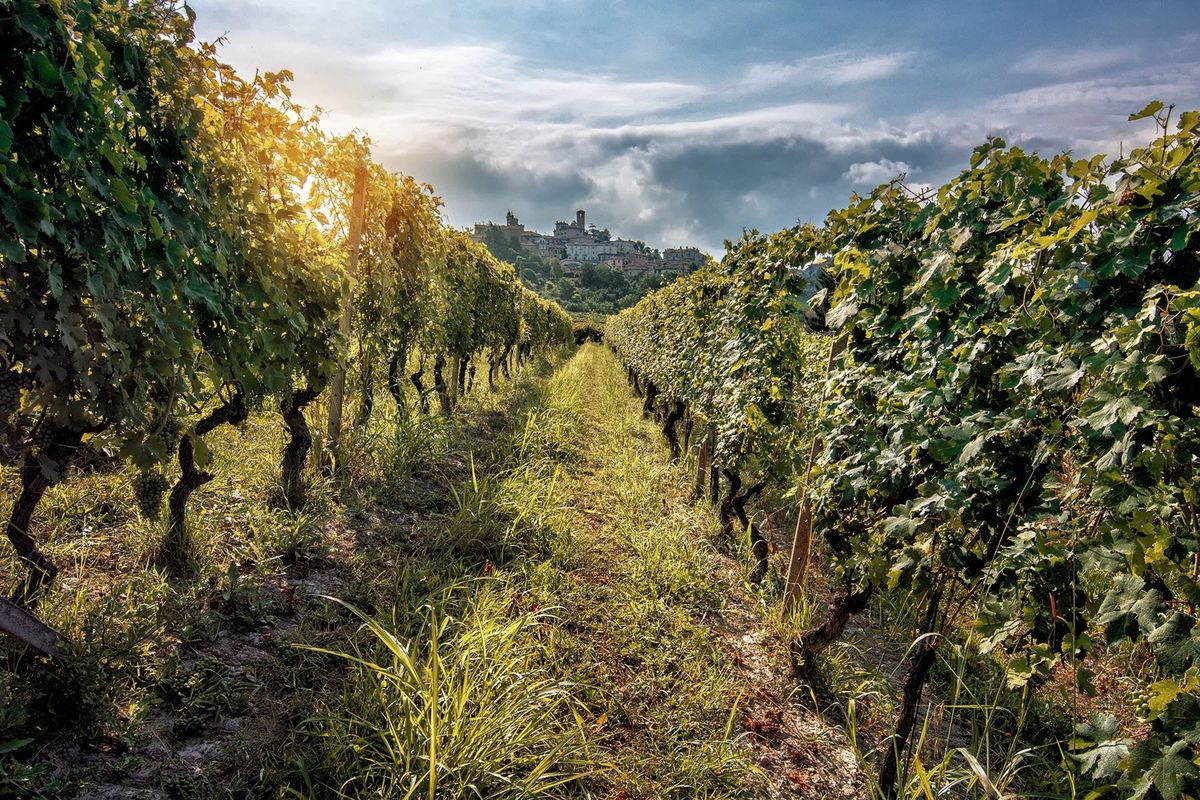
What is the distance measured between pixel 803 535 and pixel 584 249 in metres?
149

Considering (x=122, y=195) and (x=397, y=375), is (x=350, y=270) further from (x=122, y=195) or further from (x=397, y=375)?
(x=122, y=195)

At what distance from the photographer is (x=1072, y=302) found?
1756 mm

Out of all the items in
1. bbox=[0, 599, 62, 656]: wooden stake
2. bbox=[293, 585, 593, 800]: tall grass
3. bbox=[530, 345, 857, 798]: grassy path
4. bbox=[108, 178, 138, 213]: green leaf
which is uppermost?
bbox=[108, 178, 138, 213]: green leaf

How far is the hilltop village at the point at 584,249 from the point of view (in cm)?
11738

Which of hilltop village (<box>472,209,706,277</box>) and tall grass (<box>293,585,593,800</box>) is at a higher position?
hilltop village (<box>472,209,706,277</box>)

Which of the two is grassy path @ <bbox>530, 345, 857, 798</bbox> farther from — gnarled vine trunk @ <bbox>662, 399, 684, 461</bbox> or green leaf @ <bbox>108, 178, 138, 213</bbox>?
green leaf @ <bbox>108, 178, 138, 213</bbox>

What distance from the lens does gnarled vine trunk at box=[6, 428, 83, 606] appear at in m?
2.47

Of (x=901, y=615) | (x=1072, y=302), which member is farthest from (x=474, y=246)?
(x=1072, y=302)

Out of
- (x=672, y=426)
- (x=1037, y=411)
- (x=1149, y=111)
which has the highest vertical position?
(x=1149, y=111)

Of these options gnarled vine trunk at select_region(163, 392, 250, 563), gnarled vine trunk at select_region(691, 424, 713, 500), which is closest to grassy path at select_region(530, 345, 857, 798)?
gnarled vine trunk at select_region(691, 424, 713, 500)

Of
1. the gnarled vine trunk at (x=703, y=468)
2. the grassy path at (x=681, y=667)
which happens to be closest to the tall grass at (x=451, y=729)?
the grassy path at (x=681, y=667)

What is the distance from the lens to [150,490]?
10.5 feet

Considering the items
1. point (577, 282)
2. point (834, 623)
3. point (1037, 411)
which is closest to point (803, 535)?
point (834, 623)

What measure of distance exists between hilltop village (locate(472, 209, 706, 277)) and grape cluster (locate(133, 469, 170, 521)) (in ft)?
361
